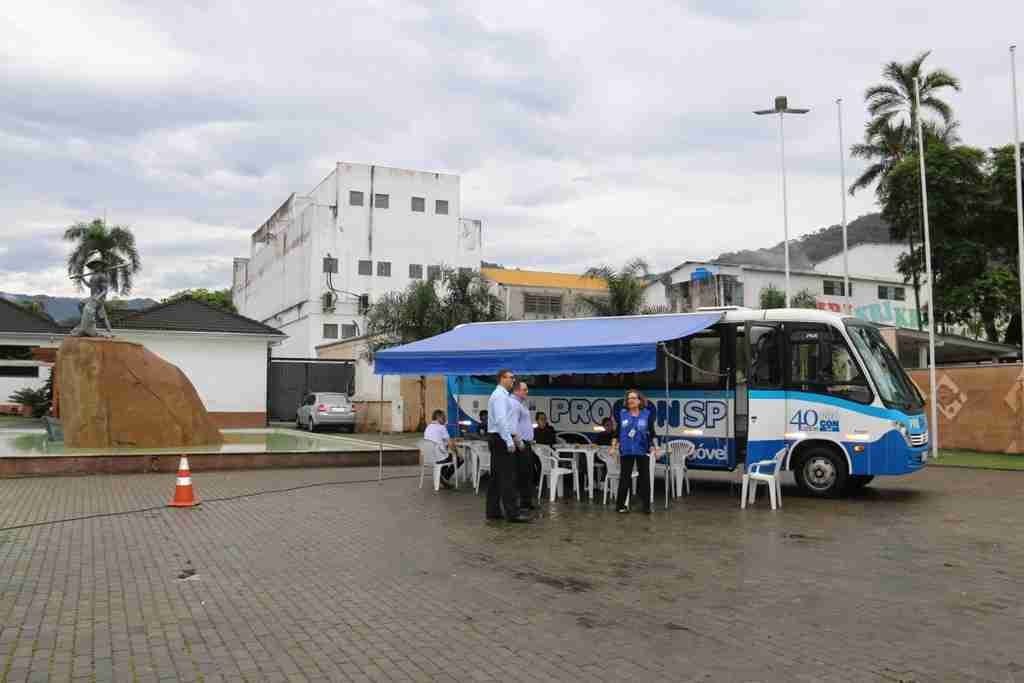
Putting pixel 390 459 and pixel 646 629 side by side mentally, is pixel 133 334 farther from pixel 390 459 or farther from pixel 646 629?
pixel 646 629

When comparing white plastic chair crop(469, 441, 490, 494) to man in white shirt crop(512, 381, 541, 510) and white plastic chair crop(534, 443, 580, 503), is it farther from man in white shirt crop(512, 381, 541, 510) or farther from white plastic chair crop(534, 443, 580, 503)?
man in white shirt crop(512, 381, 541, 510)

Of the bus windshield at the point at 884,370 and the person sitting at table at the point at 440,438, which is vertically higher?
the bus windshield at the point at 884,370

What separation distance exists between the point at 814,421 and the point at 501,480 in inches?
206

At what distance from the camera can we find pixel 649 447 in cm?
1161

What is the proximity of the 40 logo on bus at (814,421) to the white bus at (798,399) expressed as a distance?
0.01 metres

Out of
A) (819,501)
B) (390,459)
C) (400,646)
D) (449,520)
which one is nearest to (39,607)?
(400,646)

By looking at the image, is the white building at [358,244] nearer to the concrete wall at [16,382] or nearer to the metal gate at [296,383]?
the metal gate at [296,383]

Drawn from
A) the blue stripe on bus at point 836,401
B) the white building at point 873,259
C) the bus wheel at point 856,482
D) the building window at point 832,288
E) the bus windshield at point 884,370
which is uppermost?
the white building at point 873,259

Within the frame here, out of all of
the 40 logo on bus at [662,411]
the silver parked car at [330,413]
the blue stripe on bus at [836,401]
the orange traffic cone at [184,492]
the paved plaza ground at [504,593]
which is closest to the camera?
the paved plaza ground at [504,593]

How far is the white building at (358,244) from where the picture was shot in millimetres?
56844

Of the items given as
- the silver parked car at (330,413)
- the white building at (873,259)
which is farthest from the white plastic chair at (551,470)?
the white building at (873,259)

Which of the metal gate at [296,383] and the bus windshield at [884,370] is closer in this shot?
the bus windshield at [884,370]

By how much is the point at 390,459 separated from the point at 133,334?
652 inches

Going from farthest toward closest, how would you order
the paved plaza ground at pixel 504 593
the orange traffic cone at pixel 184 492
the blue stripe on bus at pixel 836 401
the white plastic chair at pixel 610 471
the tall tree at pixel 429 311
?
the tall tree at pixel 429 311 < the blue stripe on bus at pixel 836 401 < the white plastic chair at pixel 610 471 < the orange traffic cone at pixel 184 492 < the paved plaza ground at pixel 504 593
